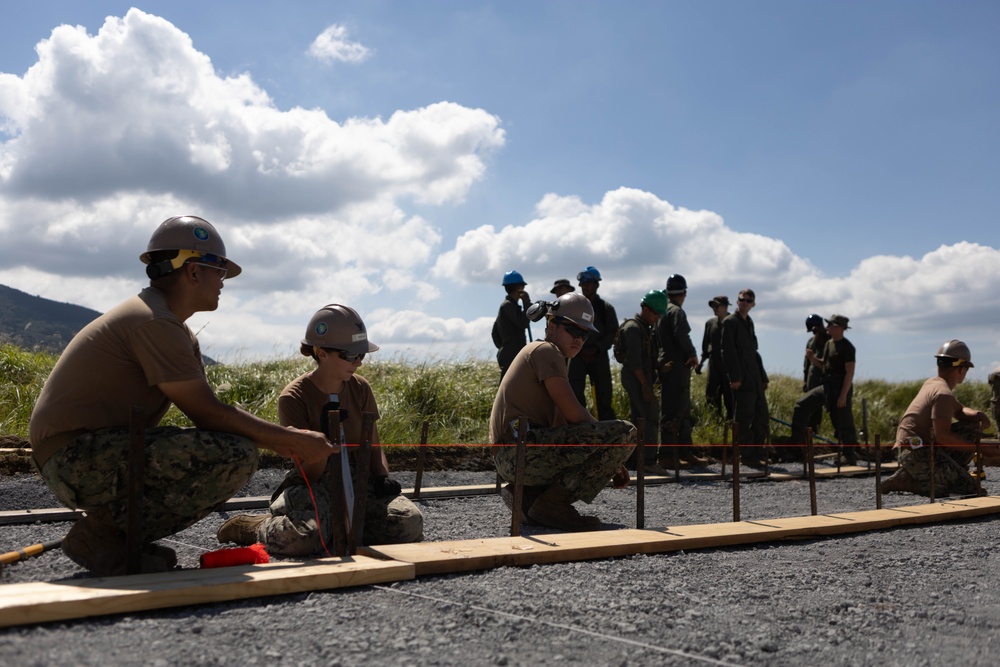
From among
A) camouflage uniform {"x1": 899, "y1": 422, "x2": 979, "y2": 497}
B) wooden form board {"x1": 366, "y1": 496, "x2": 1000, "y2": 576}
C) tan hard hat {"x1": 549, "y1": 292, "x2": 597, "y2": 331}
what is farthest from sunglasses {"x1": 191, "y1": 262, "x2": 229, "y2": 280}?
camouflage uniform {"x1": 899, "y1": 422, "x2": 979, "y2": 497}

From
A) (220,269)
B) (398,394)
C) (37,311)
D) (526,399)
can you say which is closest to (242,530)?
(220,269)

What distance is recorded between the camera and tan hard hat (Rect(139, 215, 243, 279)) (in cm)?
409

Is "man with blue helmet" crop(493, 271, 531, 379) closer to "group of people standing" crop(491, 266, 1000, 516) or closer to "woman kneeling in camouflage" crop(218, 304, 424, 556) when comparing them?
"group of people standing" crop(491, 266, 1000, 516)

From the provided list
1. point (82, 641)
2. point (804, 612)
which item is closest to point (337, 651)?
point (82, 641)

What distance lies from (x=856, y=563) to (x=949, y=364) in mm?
4206

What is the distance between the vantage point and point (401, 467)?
1014 centimetres

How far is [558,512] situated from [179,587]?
10.0ft

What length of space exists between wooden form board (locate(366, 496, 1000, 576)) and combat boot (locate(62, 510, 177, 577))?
96cm

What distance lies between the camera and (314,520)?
464 cm

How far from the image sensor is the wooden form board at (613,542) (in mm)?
4344

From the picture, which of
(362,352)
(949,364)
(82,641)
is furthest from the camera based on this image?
(949,364)

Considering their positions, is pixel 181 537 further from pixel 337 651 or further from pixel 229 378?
pixel 229 378

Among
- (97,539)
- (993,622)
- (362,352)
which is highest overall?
(362,352)

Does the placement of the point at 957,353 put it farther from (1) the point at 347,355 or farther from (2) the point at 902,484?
(1) the point at 347,355
